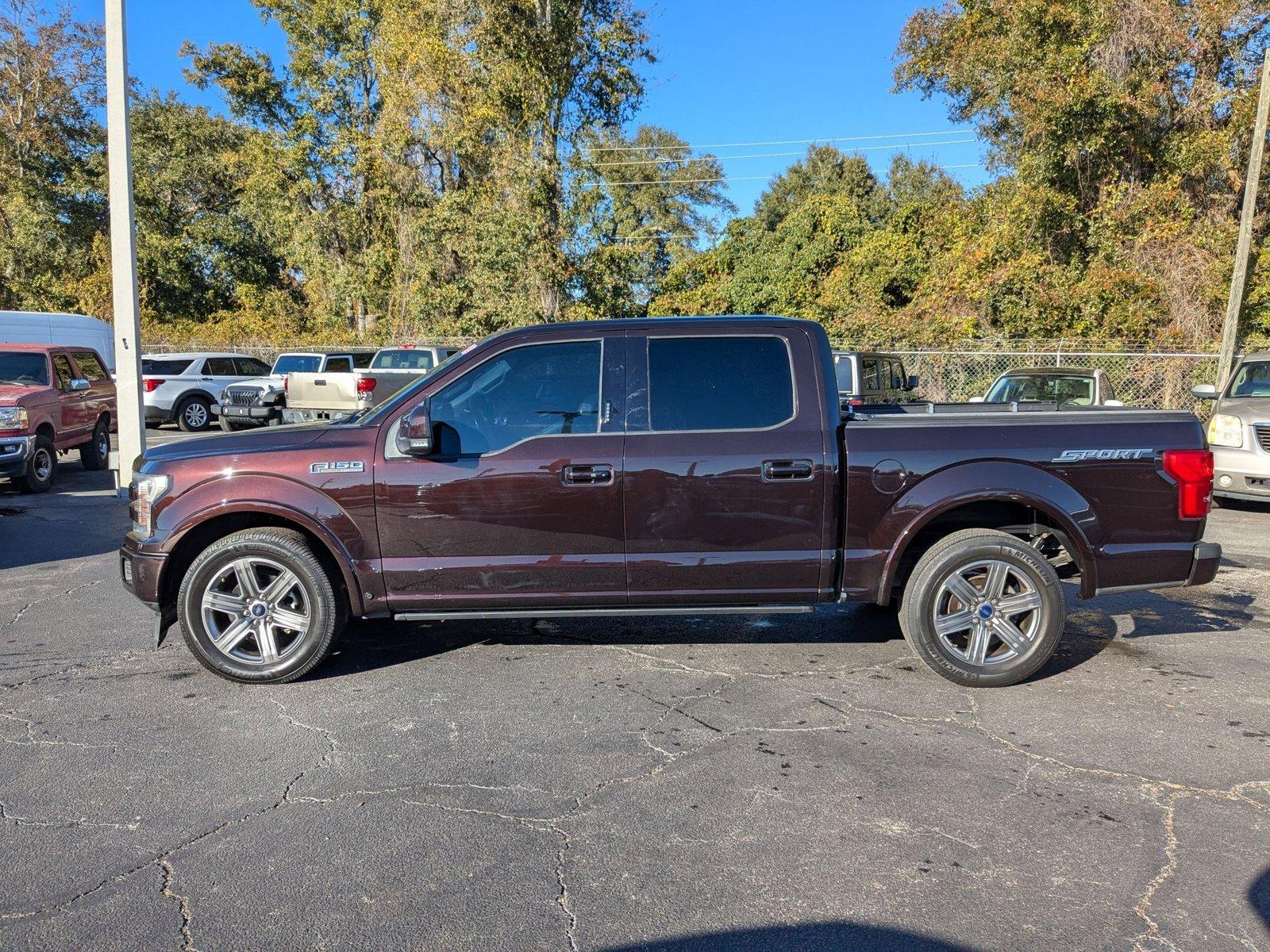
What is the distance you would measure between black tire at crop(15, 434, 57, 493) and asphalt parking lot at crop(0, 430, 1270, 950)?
7.09m

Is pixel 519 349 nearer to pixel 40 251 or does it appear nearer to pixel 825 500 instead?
pixel 825 500

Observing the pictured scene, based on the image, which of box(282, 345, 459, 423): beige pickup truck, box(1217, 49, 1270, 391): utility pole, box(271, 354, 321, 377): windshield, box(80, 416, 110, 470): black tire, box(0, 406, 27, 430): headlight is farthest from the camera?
box(271, 354, 321, 377): windshield

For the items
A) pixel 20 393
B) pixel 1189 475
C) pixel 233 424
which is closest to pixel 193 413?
pixel 233 424

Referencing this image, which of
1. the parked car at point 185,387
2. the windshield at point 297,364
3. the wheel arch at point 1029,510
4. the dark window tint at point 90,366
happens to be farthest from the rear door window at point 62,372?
Answer: the wheel arch at point 1029,510

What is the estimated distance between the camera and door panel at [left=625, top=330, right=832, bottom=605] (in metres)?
4.90

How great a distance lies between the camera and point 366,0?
32.9 m

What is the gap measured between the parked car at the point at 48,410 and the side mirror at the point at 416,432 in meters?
9.37

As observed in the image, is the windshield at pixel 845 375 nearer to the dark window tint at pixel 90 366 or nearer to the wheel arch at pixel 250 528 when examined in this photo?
the wheel arch at pixel 250 528

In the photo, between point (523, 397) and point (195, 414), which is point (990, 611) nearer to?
point (523, 397)

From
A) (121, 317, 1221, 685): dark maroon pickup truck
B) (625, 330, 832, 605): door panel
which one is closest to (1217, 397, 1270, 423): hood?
(121, 317, 1221, 685): dark maroon pickup truck

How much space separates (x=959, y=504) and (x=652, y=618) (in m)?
2.33

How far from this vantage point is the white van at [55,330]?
17594 millimetres

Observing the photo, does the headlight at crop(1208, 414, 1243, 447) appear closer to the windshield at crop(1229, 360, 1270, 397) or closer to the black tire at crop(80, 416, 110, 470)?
the windshield at crop(1229, 360, 1270, 397)

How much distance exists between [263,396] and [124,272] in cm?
836
